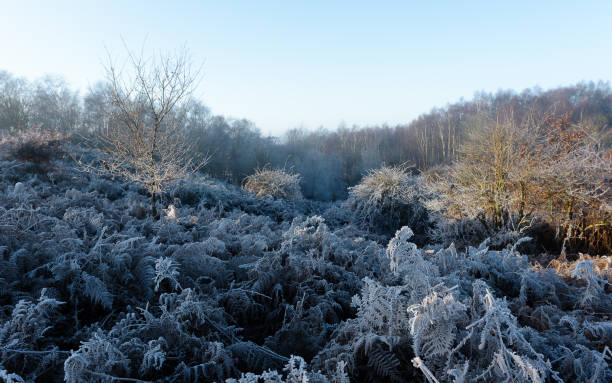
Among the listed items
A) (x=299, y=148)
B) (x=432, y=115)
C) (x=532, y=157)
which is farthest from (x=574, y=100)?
(x=532, y=157)

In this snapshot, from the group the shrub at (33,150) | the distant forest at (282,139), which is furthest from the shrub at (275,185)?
the shrub at (33,150)

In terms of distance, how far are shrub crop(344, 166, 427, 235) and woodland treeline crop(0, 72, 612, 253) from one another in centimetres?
85

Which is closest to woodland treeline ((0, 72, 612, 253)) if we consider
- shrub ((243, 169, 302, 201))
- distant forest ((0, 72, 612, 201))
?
distant forest ((0, 72, 612, 201))

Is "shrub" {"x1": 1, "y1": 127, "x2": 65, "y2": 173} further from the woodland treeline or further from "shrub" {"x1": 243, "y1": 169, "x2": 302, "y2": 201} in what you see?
"shrub" {"x1": 243, "y1": 169, "x2": 302, "y2": 201}

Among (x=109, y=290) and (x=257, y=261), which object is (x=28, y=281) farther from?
(x=257, y=261)

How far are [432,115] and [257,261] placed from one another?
50849 mm

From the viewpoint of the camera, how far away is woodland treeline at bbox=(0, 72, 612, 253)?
24.2 feet

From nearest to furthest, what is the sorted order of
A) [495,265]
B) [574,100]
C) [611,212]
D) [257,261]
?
[257,261] < [495,265] < [611,212] < [574,100]

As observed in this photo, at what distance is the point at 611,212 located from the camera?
21.9ft

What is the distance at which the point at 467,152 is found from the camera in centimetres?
1000

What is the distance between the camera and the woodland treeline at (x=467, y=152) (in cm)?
736

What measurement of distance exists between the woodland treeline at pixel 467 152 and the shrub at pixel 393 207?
2.78ft

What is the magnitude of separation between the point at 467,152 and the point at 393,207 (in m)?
2.89

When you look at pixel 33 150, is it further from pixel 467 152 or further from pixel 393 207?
pixel 467 152
